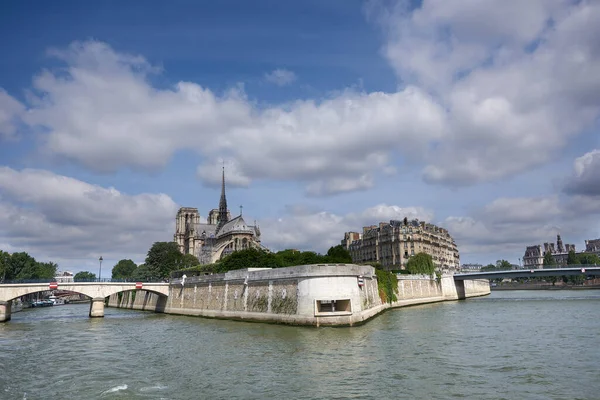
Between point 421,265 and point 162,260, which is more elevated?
point 162,260

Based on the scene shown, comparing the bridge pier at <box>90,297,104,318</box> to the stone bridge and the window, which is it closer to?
the stone bridge

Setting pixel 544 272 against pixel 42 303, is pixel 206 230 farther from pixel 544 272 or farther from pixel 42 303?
pixel 544 272

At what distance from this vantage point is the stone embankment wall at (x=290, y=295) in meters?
Result: 37.6

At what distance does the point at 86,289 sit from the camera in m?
60.7

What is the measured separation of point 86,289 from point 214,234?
296 ft

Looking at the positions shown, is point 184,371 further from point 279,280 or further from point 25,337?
point 25,337

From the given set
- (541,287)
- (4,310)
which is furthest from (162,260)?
(541,287)

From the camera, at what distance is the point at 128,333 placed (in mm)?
40156

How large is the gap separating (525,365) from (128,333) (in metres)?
31.9

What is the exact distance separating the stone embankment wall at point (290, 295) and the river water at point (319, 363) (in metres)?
1.99

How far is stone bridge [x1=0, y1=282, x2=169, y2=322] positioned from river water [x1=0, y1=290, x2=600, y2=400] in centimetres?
1962

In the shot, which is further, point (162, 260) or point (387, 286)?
point (162, 260)

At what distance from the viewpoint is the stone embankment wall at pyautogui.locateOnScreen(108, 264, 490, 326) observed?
3762 centimetres

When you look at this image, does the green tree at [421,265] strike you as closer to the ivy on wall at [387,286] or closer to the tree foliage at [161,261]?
the ivy on wall at [387,286]
